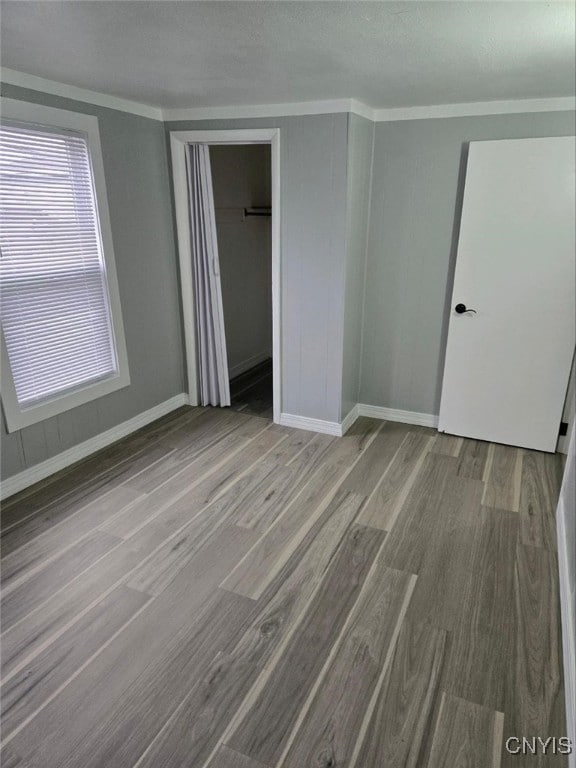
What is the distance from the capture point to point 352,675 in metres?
1.75

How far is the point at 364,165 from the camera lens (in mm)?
3266

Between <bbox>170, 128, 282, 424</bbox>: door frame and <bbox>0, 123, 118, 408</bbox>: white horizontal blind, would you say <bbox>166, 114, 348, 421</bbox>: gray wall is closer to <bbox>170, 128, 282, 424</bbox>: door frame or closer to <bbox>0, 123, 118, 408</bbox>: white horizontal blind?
<bbox>170, 128, 282, 424</bbox>: door frame

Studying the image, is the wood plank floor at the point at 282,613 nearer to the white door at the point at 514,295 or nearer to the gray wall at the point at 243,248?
the white door at the point at 514,295

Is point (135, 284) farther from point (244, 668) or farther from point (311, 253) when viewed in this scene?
point (244, 668)

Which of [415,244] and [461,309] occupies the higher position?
[415,244]

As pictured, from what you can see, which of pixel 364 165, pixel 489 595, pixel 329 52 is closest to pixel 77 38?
pixel 329 52

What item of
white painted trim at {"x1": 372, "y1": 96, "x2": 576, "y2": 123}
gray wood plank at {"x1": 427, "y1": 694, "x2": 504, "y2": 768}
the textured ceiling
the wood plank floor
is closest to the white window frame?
the textured ceiling

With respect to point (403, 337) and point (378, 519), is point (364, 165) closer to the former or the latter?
point (403, 337)

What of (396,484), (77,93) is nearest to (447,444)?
(396,484)

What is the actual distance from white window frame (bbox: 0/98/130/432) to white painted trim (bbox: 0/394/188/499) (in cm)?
30

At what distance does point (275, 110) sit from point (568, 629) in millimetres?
3191

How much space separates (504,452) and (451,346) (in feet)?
2.71

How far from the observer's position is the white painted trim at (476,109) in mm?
2840

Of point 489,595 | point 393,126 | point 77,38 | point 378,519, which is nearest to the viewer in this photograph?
point 77,38
